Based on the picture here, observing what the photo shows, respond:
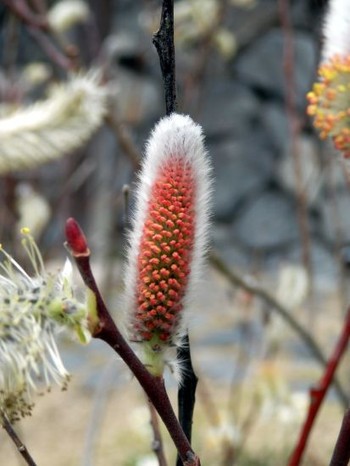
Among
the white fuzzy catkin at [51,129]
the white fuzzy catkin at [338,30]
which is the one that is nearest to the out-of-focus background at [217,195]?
the white fuzzy catkin at [51,129]

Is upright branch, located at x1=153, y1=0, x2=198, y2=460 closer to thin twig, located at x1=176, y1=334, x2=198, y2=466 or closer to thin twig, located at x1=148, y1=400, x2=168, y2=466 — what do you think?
thin twig, located at x1=176, y1=334, x2=198, y2=466

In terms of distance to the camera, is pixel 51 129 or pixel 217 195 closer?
pixel 51 129

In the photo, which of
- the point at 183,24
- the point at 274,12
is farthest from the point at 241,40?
the point at 183,24

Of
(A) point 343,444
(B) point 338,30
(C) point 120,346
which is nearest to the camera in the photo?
(C) point 120,346

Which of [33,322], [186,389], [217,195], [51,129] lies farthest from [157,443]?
[217,195]

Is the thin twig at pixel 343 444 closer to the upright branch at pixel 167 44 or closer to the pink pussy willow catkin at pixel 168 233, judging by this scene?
the pink pussy willow catkin at pixel 168 233

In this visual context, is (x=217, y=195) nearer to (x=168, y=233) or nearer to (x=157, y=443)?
(x=157, y=443)
